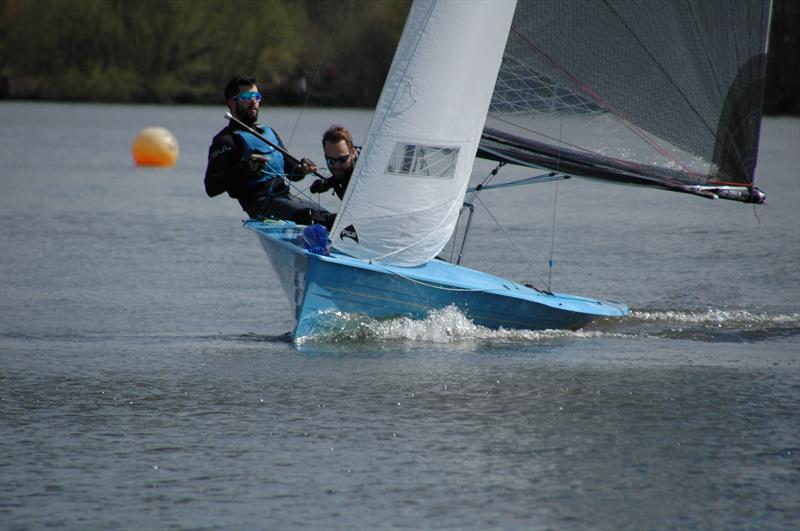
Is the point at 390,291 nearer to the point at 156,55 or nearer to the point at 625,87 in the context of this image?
the point at 625,87

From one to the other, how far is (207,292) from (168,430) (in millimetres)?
5702

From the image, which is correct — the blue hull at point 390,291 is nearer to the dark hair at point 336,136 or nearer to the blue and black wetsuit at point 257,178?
the blue and black wetsuit at point 257,178

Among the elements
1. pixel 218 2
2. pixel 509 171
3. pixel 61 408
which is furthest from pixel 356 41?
pixel 61 408

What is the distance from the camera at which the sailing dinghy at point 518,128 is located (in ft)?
35.0

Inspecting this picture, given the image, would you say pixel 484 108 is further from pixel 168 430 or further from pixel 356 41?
pixel 356 41

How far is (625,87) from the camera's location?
455 inches

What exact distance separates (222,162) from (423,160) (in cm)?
157

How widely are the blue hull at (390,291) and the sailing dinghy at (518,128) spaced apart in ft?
0.04

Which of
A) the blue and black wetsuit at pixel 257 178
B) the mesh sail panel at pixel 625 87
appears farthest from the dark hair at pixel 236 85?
the mesh sail panel at pixel 625 87

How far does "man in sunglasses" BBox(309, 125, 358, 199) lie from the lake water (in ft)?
4.05

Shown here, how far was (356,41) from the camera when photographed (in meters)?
76.5

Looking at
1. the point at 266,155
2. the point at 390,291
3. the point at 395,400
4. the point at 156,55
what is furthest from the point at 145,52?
the point at 395,400

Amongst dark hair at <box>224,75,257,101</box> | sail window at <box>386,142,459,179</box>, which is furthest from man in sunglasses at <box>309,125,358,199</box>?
dark hair at <box>224,75,257,101</box>

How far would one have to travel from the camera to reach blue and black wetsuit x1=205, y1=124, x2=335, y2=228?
36.9 ft
